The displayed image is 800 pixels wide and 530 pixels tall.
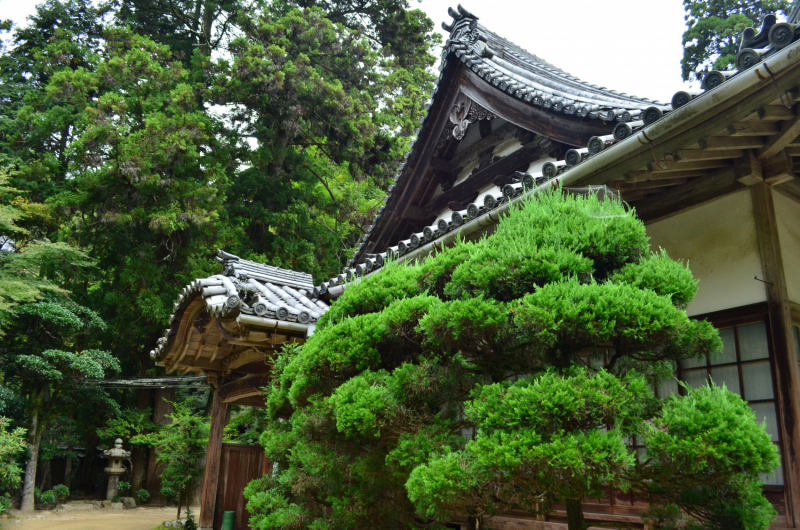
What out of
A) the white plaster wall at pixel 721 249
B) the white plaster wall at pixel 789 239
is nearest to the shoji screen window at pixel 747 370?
the white plaster wall at pixel 721 249

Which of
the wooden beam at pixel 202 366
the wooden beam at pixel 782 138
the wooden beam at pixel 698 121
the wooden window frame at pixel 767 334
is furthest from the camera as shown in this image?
the wooden beam at pixel 202 366

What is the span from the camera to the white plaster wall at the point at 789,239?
15.9ft

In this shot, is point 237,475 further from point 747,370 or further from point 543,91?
point 747,370

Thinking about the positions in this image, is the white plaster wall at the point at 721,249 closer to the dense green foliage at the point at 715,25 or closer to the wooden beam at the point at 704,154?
the wooden beam at the point at 704,154

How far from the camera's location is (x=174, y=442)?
537 inches

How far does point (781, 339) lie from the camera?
452 centimetres

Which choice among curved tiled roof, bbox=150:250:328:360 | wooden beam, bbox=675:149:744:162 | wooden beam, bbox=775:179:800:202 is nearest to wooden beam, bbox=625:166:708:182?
wooden beam, bbox=675:149:744:162

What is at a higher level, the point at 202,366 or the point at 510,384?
the point at 202,366

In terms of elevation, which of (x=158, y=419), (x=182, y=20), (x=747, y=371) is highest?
(x=182, y=20)

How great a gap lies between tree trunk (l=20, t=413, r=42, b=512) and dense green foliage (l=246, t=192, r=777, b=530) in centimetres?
1609

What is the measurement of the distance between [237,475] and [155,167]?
11.1m

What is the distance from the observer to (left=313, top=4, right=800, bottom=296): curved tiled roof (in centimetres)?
370

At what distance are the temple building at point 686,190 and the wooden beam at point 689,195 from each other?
12 millimetres

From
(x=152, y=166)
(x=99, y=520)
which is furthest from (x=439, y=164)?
(x=99, y=520)
